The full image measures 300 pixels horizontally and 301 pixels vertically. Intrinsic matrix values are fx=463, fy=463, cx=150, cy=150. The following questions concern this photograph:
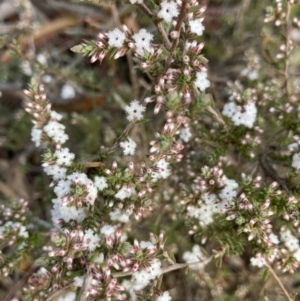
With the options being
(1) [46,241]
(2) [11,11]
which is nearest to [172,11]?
(1) [46,241]

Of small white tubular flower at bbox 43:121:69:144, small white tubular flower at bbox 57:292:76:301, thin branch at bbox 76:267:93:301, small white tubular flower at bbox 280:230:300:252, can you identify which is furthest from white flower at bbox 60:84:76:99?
small white tubular flower at bbox 280:230:300:252

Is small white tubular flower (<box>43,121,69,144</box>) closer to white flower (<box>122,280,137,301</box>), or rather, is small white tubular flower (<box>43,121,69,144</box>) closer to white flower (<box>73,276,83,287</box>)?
white flower (<box>73,276,83,287</box>)

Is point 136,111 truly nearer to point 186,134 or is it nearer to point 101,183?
point 101,183

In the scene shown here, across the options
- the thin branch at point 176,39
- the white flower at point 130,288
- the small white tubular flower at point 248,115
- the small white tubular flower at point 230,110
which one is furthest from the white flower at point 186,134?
the white flower at point 130,288

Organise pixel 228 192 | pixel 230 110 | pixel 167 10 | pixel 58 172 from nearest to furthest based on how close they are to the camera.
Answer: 1. pixel 167 10
2. pixel 58 172
3. pixel 228 192
4. pixel 230 110

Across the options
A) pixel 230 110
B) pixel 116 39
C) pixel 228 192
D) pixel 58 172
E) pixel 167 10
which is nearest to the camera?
pixel 167 10

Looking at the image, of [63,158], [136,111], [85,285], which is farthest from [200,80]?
[85,285]
